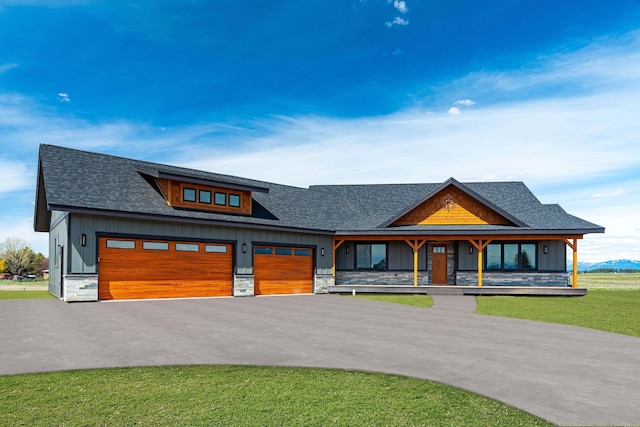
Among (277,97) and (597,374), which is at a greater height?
(277,97)

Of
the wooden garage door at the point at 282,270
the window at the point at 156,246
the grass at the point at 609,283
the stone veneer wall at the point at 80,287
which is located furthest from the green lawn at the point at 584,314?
the grass at the point at 609,283

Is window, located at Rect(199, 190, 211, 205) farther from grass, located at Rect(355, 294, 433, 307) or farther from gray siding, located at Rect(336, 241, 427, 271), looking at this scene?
gray siding, located at Rect(336, 241, 427, 271)

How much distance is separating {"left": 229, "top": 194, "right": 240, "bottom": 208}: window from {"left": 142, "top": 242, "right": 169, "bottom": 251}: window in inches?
154

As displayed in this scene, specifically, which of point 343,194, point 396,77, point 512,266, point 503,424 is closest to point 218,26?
point 396,77

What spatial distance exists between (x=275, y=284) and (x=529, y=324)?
43.8 ft

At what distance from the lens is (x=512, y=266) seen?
25203 millimetres

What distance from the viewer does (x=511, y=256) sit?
2523 cm

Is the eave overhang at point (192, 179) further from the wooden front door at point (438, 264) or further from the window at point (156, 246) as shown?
the wooden front door at point (438, 264)

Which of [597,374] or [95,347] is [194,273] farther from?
[597,374]

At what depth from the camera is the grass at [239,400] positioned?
4609mm

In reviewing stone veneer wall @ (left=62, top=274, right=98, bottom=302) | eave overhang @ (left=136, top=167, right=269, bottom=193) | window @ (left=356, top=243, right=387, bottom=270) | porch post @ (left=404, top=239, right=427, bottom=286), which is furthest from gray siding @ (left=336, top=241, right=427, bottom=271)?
stone veneer wall @ (left=62, top=274, right=98, bottom=302)

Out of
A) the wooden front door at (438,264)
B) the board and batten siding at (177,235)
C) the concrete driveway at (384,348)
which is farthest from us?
the wooden front door at (438,264)

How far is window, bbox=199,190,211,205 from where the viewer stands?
21.4 m

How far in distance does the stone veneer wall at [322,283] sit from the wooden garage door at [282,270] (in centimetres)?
32
